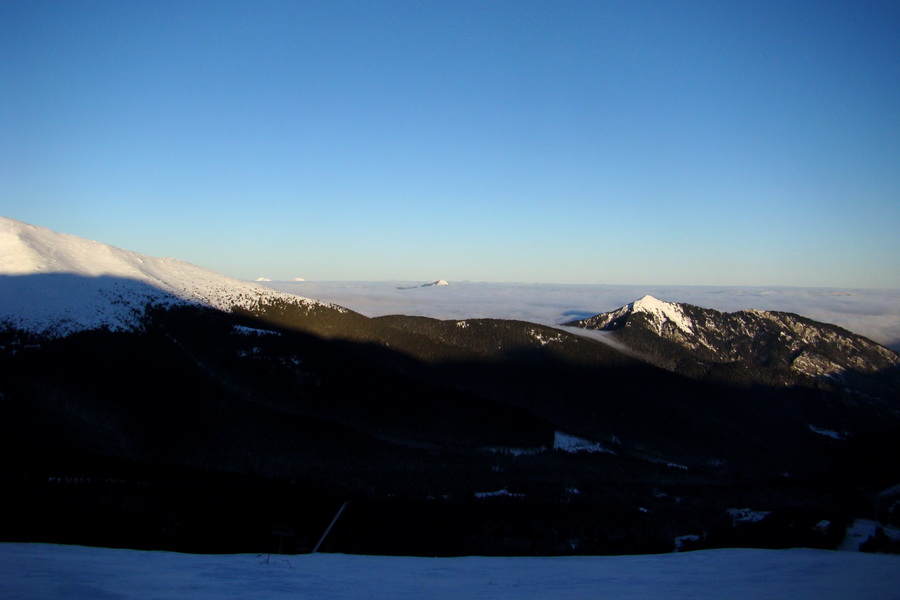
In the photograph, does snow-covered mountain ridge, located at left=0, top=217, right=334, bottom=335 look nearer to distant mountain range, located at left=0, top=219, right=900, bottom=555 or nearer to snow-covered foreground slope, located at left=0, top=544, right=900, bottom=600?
distant mountain range, located at left=0, top=219, right=900, bottom=555

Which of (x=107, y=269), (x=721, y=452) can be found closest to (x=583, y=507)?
(x=721, y=452)

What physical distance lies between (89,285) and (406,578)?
316ft

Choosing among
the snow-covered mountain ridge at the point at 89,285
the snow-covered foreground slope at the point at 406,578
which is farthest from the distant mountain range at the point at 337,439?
the snow-covered foreground slope at the point at 406,578

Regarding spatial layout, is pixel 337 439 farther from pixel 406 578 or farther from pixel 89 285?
pixel 406 578

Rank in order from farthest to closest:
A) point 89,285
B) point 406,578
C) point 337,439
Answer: point 89,285
point 337,439
point 406,578

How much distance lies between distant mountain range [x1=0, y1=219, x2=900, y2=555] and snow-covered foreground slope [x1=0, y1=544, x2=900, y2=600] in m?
16.6

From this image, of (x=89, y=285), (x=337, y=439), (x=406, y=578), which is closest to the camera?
(x=406, y=578)

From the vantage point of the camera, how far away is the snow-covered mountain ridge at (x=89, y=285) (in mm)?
86750

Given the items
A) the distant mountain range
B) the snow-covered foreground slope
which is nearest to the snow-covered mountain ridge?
the distant mountain range

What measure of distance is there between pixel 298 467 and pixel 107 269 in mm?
58338

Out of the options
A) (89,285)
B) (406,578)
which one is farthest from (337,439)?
(406,578)

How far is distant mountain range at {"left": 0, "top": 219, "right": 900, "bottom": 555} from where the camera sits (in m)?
53.7

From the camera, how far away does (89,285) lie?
98.0m

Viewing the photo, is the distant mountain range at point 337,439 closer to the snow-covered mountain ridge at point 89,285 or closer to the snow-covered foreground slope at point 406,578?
the snow-covered mountain ridge at point 89,285
